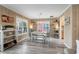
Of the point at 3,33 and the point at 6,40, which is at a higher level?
the point at 3,33

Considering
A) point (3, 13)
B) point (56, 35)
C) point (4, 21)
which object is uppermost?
point (3, 13)

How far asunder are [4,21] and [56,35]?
6888mm
